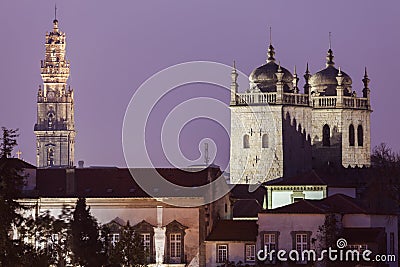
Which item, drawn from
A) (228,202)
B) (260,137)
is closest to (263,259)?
(228,202)

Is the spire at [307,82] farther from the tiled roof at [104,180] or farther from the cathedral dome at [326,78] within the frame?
the tiled roof at [104,180]

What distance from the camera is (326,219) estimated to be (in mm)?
107562

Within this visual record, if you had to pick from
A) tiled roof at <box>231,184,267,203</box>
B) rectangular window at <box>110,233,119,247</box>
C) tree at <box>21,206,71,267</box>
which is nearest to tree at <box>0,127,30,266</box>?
tree at <box>21,206,71,267</box>

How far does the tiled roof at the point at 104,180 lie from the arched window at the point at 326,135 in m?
35.1

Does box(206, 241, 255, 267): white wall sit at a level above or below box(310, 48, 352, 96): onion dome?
below

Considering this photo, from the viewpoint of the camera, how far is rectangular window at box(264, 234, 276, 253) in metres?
109

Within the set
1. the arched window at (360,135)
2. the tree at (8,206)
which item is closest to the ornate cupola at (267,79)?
the arched window at (360,135)

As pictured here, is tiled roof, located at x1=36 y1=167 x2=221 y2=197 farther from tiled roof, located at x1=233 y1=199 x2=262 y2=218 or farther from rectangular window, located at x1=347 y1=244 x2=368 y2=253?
rectangular window, located at x1=347 y1=244 x2=368 y2=253

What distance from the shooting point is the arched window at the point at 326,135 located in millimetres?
150875

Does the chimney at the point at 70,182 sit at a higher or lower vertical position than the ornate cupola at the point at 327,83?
lower

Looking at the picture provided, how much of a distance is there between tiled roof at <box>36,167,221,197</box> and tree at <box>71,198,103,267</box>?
13.8 metres

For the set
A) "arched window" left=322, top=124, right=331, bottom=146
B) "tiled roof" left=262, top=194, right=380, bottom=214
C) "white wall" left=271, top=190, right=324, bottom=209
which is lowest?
"tiled roof" left=262, top=194, right=380, bottom=214

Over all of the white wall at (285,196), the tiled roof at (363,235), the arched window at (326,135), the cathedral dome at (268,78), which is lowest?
the tiled roof at (363,235)

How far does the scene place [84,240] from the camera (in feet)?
316
